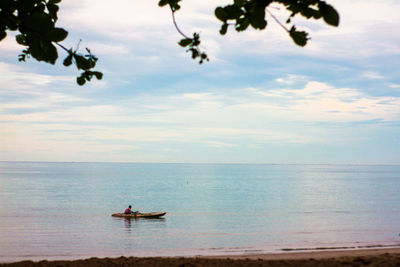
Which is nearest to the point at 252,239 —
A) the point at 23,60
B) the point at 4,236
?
the point at 4,236

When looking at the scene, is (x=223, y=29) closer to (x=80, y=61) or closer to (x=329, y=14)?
(x=329, y=14)

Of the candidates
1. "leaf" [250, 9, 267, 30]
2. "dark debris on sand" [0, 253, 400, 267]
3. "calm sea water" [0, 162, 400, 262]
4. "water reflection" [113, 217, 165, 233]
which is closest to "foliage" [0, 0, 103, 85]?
"leaf" [250, 9, 267, 30]

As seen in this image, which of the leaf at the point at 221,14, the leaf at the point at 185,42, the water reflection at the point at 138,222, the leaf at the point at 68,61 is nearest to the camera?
the leaf at the point at 221,14

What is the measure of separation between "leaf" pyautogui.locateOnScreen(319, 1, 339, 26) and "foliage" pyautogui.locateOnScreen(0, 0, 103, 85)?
162 centimetres

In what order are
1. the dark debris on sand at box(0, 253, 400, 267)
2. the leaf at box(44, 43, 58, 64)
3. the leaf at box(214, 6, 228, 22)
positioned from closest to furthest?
the leaf at box(44, 43, 58, 64), the leaf at box(214, 6, 228, 22), the dark debris on sand at box(0, 253, 400, 267)

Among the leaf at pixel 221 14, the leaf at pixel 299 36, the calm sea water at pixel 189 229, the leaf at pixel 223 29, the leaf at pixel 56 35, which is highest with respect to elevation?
the leaf at pixel 221 14

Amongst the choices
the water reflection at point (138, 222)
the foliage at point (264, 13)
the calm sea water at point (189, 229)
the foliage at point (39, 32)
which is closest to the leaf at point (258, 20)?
the foliage at point (264, 13)

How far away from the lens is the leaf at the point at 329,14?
2193mm

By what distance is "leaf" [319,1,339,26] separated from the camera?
2.19 m

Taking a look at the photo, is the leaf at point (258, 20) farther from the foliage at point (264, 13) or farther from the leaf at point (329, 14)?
the leaf at point (329, 14)

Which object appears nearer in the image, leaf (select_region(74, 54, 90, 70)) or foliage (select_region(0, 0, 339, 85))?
foliage (select_region(0, 0, 339, 85))

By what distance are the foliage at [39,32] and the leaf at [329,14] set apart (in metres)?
1.62

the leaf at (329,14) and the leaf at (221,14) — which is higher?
the leaf at (221,14)

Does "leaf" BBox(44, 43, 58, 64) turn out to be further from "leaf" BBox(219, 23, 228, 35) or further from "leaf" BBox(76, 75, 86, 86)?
"leaf" BBox(219, 23, 228, 35)
